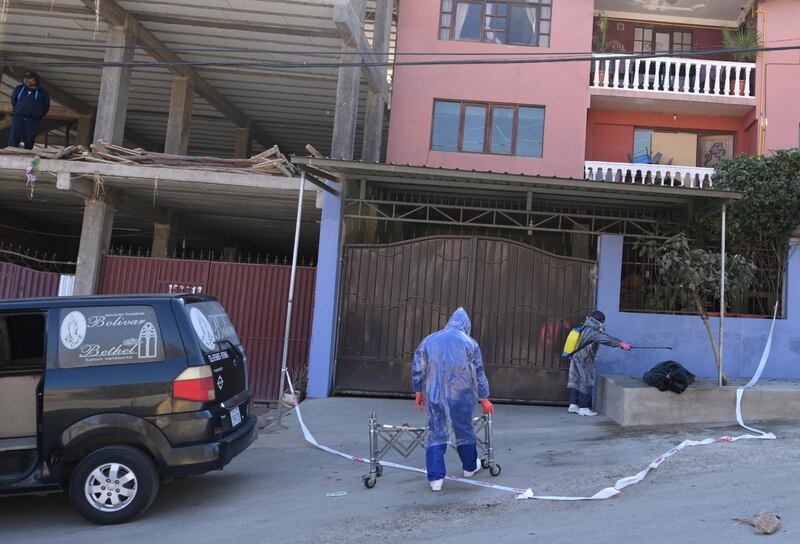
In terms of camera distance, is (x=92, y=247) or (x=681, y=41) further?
(x=681, y=41)

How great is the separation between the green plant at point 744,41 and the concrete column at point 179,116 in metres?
11.9

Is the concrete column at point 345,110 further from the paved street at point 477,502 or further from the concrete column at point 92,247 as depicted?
the paved street at point 477,502

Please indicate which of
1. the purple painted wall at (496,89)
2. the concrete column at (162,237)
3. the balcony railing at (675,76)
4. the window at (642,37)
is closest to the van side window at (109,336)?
the purple painted wall at (496,89)

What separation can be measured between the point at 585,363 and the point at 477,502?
4249 millimetres

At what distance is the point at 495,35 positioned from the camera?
14.1m

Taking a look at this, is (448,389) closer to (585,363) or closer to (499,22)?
(585,363)

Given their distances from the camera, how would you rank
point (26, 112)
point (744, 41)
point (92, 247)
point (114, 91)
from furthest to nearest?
point (744, 41) < point (114, 91) < point (26, 112) < point (92, 247)

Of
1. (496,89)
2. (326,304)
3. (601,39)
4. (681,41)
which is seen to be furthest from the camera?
(681,41)

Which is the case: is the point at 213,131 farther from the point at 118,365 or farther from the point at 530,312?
the point at 118,365

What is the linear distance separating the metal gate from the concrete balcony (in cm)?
612

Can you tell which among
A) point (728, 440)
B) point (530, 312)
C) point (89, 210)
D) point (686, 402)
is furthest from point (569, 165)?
point (89, 210)

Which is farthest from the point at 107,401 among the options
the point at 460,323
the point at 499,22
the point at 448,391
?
the point at 499,22

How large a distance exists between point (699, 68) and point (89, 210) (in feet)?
42.7

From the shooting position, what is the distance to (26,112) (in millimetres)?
11711
